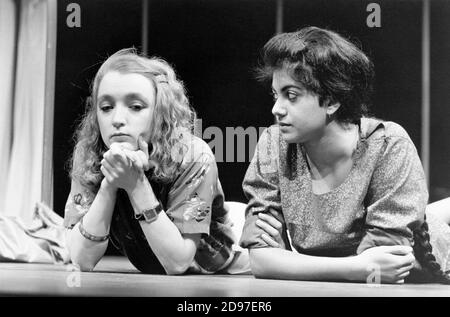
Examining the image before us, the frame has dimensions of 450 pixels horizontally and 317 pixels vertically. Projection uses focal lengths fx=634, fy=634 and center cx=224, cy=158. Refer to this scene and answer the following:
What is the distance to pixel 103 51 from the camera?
71.2 inches

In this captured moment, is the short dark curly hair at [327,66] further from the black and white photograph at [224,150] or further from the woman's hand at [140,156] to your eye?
Answer: the woman's hand at [140,156]

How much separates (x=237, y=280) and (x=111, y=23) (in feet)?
2.67

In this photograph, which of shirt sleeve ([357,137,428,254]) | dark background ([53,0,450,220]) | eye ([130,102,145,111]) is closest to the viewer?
shirt sleeve ([357,137,428,254])

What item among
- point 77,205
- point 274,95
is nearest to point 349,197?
point 274,95

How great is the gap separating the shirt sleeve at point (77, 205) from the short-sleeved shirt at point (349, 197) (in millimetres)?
421

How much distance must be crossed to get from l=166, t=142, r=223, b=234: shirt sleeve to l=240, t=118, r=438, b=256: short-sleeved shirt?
0.10m

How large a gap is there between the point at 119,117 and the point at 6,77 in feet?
1.45

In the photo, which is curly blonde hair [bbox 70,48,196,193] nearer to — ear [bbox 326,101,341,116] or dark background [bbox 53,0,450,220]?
dark background [bbox 53,0,450,220]

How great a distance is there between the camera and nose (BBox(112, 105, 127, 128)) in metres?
1.65

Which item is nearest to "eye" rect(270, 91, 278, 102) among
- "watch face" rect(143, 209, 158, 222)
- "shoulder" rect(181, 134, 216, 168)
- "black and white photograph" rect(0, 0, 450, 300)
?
"black and white photograph" rect(0, 0, 450, 300)

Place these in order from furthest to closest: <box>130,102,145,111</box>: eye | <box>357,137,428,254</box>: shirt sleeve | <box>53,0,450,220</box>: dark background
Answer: <box>53,0,450,220</box>: dark background < <box>130,102,145,111</box>: eye < <box>357,137,428,254</box>: shirt sleeve

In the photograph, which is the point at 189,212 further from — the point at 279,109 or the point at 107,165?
the point at 279,109
